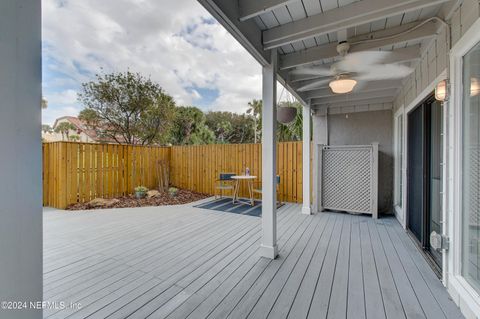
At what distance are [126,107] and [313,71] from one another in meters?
6.81

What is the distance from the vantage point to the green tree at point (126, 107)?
7281 mm

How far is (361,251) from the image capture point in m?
2.73

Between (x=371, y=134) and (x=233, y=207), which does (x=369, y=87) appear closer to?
(x=371, y=134)

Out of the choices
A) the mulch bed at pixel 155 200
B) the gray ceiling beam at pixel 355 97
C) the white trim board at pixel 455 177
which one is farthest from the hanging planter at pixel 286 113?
the mulch bed at pixel 155 200

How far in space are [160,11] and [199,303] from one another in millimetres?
4670

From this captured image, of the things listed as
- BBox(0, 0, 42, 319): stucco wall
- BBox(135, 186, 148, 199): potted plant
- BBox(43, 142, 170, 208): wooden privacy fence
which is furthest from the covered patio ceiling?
BBox(43, 142, 170, 208): wooden privacy fence

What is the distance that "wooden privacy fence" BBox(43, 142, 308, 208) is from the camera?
5.18 metres

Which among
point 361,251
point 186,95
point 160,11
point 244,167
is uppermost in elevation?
point 186,95

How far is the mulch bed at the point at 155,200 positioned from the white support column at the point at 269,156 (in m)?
3.74

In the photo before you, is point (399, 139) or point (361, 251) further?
point (399, 139)

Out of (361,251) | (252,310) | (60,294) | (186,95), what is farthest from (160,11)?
(186,95)

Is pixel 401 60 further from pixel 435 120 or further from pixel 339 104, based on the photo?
pixel 339 104

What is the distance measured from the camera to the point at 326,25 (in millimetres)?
2061

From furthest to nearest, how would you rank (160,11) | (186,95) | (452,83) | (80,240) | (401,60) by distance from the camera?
(186,95), (160,11), (80,240), (401,60), (452,83)
